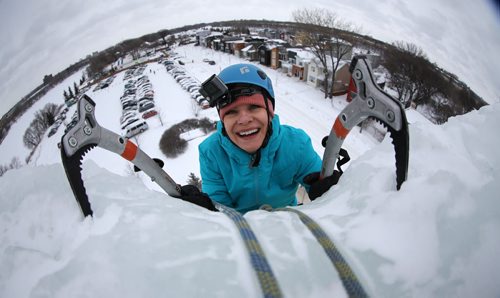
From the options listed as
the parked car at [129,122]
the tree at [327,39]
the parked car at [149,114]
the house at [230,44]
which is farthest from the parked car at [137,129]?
the house at [230,44]

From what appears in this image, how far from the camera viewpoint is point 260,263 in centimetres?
83

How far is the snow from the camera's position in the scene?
0.76 metres

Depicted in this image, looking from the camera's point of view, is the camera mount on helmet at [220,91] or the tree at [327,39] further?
the tree at [327,39]

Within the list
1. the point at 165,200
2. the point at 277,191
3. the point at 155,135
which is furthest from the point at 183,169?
the point at 165,200

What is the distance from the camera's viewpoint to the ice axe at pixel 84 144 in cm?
97

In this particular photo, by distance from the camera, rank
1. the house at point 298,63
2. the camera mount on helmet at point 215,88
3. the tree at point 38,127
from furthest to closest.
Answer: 1. the house at point 298,63
2. the tree at point 38,127
3. the camera mount on helmet at point 215,88

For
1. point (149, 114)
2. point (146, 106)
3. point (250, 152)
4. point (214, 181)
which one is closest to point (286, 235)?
point (250, 152)

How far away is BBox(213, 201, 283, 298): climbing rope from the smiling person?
0.79m

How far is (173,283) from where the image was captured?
767 millimetres

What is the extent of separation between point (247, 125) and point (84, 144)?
1.26m

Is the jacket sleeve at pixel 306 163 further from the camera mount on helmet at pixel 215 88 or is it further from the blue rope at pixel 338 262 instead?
the blue rope at pixel 338 262

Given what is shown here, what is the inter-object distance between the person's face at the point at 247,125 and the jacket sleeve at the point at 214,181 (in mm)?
528

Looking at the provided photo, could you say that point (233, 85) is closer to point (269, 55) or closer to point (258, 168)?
point (258, 168)

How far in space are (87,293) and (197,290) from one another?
1.15 ft
